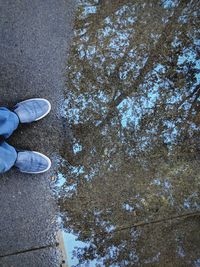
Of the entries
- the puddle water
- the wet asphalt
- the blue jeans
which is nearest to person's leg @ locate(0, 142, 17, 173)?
the blue jeans

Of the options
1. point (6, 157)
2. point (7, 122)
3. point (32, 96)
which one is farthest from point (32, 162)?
point (32, 96)

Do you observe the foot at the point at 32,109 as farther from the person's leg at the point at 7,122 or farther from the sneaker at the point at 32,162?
the sneaker at the point at 32,162

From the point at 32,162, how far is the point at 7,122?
37cm

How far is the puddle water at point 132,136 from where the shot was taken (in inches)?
125

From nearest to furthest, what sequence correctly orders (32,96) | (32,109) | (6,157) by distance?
(6,157), (32,109), (32,96)

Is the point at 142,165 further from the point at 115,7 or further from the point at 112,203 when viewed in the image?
the point at 115,7

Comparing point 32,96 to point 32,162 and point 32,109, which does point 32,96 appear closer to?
point 32,109

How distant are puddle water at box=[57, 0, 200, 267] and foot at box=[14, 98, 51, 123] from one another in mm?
198

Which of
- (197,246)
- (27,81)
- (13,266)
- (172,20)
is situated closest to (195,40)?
(172,20)

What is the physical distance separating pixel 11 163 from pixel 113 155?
2.60ft

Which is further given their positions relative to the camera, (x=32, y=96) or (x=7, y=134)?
(x=32, y=96)

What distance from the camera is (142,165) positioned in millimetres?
3199

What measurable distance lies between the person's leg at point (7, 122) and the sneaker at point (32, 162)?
211 mm

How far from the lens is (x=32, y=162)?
3.08m
